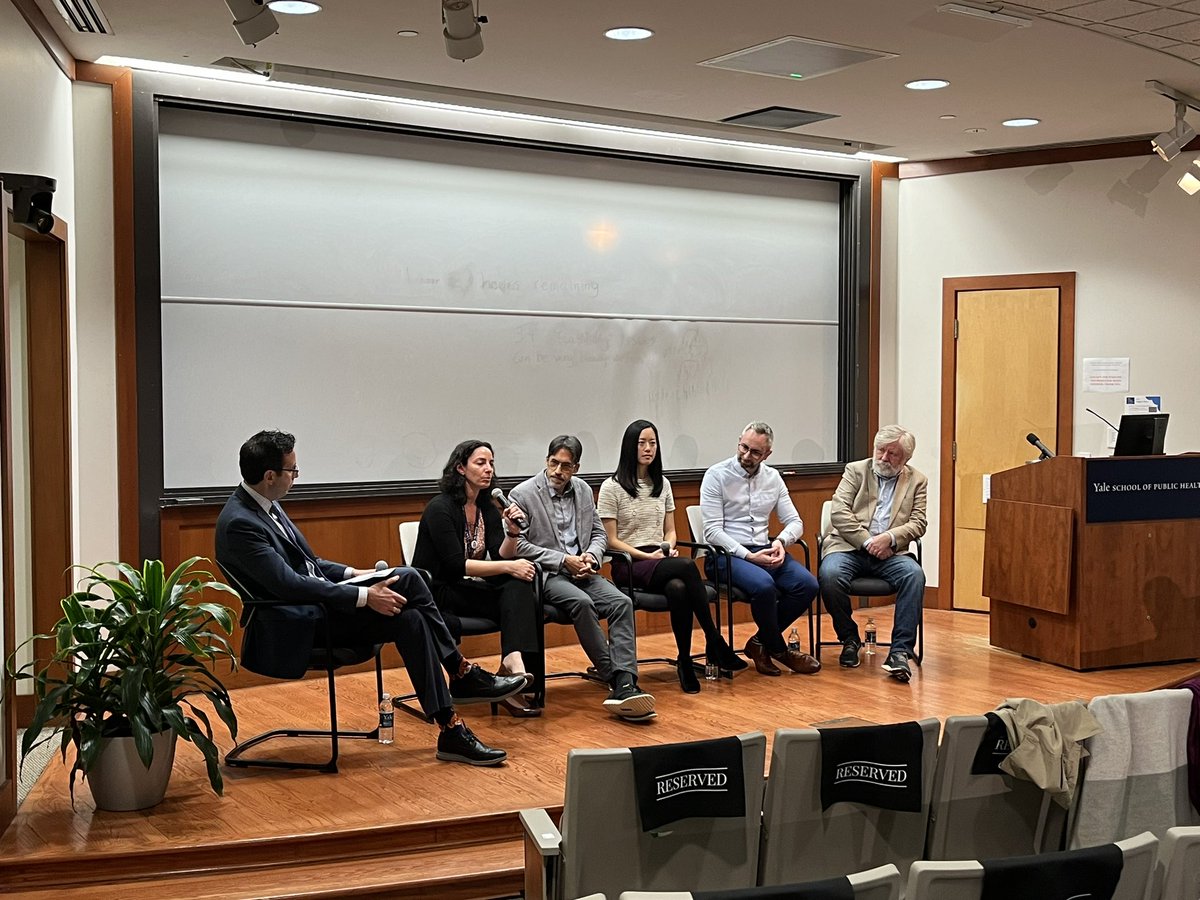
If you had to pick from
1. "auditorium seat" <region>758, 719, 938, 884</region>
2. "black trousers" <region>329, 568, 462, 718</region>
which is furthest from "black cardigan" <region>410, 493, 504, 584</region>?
"auditorium seat" <region>758, 719, 938, 884</region>

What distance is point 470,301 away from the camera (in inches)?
267

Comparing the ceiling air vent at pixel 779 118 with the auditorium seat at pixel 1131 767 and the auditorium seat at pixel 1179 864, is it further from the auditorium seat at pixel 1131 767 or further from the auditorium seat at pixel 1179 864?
the auditorium seat at pixel 1179 864

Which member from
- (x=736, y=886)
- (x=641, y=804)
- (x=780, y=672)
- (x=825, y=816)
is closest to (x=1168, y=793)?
(x=825, y=816)

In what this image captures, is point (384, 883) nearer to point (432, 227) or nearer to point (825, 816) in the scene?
point (825, 816)

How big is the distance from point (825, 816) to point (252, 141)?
171 inches

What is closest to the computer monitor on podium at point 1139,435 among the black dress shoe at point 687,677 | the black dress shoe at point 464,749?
the black dress shoe at point 687,677

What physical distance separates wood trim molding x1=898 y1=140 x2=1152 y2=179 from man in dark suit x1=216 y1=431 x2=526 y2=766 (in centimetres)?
485

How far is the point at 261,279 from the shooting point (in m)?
6.18

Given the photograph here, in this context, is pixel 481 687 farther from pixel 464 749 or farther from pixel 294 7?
pixel 294 7

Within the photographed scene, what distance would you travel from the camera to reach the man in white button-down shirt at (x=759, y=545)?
6.16 meters

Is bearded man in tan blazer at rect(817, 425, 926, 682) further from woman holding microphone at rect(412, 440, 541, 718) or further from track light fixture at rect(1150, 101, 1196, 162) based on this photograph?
track light fixture at rect(1150, 101, 1196, 162)

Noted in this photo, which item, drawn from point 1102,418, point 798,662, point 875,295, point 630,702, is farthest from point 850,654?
point 875,295

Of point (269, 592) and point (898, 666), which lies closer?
point (269, 592)

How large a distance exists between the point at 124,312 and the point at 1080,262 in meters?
5.41
